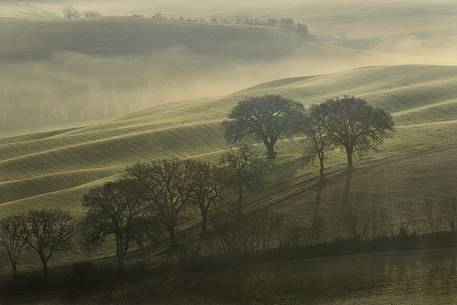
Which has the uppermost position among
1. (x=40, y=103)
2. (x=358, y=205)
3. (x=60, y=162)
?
(x=358, y=205)

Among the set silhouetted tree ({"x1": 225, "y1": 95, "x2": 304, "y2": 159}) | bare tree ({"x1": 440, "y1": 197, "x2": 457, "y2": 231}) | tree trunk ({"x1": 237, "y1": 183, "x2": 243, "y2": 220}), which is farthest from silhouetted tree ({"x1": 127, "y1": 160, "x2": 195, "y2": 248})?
silhouetted tree ({"x1": 225, "y1": 95, "x2": 304, "y2": 159})

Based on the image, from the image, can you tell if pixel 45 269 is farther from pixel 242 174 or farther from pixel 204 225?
pixel 242 174

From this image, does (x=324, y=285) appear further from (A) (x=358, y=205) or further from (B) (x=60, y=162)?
(B) (x=60, y=162)

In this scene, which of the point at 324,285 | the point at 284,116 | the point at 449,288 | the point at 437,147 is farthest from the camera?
the point at 284,116

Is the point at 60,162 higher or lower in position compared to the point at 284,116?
lower

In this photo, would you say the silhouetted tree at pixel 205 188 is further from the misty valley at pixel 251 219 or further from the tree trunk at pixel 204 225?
the misty valley at pixel 251 219

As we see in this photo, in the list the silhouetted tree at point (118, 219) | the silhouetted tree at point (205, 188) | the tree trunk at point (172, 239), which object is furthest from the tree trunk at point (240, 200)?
the silhouetted tree at point (118, 219)

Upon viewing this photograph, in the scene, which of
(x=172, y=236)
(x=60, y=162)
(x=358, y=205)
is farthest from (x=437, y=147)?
(x=60, y=162)
